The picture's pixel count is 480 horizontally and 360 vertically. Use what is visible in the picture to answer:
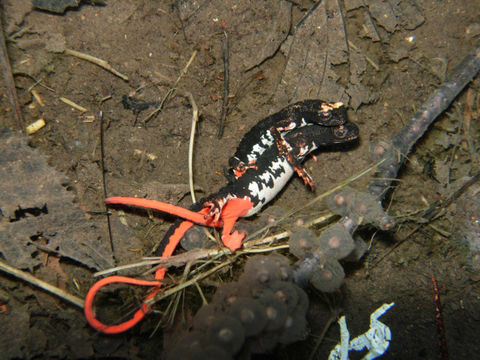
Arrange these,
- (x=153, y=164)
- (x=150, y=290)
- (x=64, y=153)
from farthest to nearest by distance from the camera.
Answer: (x=153, y=164) < (x=64, y=153) < (x=150, y=290)

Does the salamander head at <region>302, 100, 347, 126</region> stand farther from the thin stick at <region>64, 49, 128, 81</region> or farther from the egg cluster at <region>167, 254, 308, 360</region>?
the thin stick at <region>64, 49, 128, 81</region>

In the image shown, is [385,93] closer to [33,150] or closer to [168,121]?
[168,121]

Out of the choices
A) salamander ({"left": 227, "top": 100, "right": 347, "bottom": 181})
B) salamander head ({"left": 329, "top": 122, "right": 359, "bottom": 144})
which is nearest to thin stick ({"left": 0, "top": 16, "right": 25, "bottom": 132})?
salamander ({"left": 227, "top": 100, "right": 347, "bottom": 181})

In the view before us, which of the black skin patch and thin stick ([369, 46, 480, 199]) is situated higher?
thin stick ([369, 46, 480, 199])

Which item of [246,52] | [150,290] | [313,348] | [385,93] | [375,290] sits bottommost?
[313,348]

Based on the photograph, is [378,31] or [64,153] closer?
[64,153]

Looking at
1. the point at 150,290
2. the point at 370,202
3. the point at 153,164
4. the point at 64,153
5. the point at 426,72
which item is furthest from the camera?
the point at 426,72

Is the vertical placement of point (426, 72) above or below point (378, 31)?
below

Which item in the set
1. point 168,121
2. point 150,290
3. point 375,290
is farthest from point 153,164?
point 375,290
